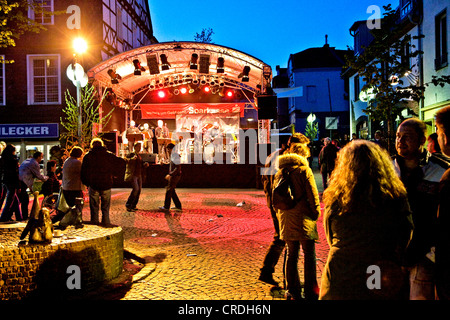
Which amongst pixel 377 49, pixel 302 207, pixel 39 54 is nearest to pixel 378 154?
pixel 302 207

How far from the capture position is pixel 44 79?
1961 centimetres

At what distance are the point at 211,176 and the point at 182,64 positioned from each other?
5.53m

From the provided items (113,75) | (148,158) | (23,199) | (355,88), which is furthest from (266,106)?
(355,88)

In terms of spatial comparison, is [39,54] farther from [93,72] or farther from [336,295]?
[336,295]

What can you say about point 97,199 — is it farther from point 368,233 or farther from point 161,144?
point 161,144

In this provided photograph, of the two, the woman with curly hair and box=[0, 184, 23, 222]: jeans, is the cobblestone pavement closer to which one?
box=[0, 184, 23, 222]: jeans

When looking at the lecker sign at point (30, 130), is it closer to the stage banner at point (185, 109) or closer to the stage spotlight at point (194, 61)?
the stage banner at point (185, 109)

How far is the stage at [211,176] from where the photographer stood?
16.3m

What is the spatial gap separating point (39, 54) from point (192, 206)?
1381 cm

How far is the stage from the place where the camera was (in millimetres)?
16266

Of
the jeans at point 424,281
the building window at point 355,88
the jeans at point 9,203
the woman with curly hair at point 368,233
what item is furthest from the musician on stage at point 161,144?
the woman with curly hair at point 368,233

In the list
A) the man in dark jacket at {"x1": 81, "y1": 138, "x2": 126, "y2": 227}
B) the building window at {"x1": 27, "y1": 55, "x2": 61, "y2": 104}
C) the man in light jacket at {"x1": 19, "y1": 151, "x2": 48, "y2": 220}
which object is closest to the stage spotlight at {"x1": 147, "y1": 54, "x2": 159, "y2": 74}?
the building window at {"x1": 27, "y1": 55, "x2": 61, "y2": 104}
